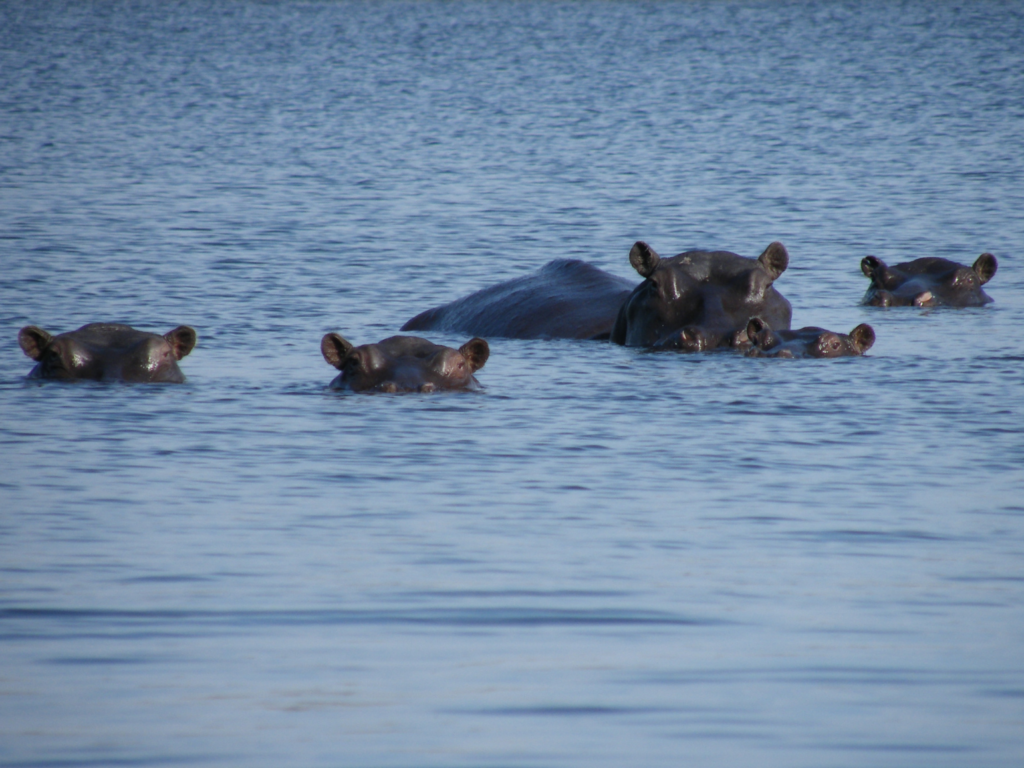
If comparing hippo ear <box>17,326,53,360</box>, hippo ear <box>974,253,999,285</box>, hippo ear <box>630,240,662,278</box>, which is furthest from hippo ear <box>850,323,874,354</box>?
hippo ear <box>17,326,53,360</box>

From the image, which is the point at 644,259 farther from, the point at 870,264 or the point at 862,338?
the point at 870,264

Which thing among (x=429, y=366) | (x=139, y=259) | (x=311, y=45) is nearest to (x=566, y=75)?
(x=311, y=45)

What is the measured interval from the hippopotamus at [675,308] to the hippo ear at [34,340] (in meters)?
4.60

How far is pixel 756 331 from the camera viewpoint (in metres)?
14.3

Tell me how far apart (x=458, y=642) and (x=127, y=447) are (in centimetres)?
437

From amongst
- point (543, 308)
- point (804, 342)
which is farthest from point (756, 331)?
point (543, 308)

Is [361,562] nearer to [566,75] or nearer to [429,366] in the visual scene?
[429,366]

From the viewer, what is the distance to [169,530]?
879 centimetres

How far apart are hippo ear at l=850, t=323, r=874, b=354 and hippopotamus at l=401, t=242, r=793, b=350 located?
28.8 inches

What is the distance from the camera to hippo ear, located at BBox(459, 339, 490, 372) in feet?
41.4

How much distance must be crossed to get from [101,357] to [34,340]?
472mm

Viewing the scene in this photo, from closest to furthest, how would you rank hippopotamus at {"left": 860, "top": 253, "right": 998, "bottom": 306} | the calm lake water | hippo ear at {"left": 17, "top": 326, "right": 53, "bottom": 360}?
the calm lake water, hippo ear at {"left": 17, "top": 326, "right": 53, "bottom": 360}, hippopotamus at {"left": 860, "top": 253, "right": 998, "bottom": 306}

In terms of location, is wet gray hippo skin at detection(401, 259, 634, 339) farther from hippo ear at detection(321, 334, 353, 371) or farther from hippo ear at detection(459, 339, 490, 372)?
hippo ear at detection(321, 334, 353, 371)

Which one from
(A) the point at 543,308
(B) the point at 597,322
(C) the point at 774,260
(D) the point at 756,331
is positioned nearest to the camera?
(D) the point at 756,331
